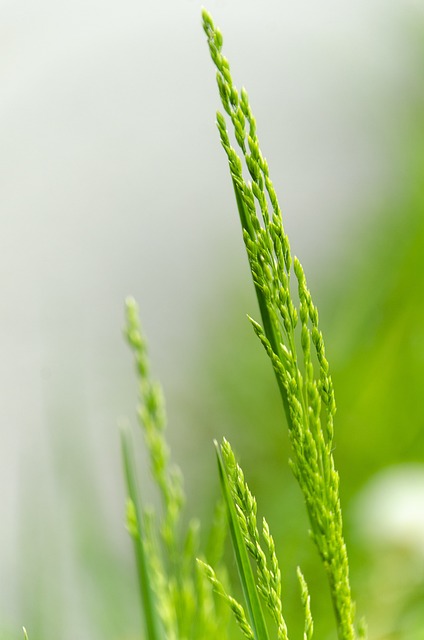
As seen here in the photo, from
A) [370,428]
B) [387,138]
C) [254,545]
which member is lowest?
[254,545]

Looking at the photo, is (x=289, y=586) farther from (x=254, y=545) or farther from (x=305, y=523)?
(x=254, y=545)

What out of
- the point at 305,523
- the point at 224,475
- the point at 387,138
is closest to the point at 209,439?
the point at 305,523

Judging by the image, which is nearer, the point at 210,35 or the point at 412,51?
the point at 210,35

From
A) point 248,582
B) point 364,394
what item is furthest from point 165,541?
point 364,394

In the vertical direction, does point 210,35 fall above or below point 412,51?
below

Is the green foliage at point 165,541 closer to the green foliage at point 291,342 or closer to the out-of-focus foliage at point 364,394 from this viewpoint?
the green foliage at point 291,342

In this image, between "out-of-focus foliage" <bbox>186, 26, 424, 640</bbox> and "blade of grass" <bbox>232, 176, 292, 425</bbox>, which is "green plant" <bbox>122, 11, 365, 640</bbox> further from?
"out-of-focus foliage" <bbox>186, 26, 424, 640</bbox>

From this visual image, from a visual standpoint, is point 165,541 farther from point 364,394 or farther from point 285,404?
point 364,394

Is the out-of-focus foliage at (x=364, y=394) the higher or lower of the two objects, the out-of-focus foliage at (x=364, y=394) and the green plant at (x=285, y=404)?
the higher

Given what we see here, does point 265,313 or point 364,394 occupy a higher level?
point 364,394

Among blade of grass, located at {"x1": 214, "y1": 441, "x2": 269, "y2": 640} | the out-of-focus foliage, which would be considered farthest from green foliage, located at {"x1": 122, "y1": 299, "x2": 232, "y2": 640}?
the out-of-focus foliage

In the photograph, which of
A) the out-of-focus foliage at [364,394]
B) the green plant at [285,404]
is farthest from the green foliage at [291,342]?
the out-of-focus foliage at [364,394]
